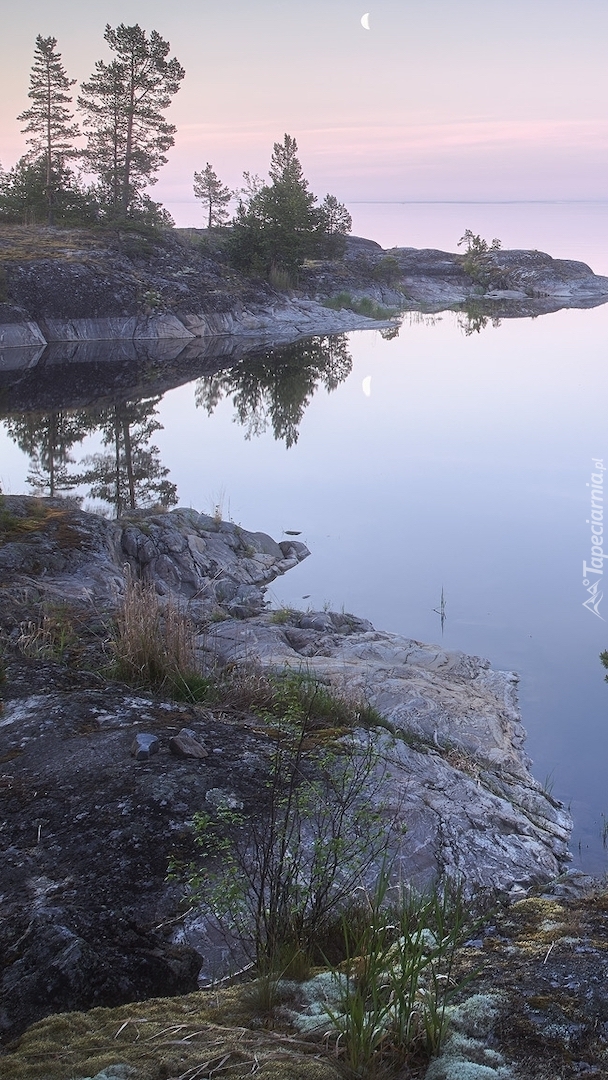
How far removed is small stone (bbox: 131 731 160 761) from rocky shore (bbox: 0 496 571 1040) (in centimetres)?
3

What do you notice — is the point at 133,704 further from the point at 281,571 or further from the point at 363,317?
the point at 363,317

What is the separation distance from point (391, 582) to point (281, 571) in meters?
1.77

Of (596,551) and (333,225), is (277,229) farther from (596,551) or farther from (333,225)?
(596,551)

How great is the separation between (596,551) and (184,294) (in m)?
30.3

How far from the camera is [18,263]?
34.8m

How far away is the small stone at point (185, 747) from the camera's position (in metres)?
5.00

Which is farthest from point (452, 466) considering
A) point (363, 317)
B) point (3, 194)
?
point (3, 194)

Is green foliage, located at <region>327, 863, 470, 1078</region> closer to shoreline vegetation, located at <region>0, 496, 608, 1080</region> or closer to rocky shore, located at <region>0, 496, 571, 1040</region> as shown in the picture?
shoreline vegetation, located at <region>0, 496, 608, 1080</region>

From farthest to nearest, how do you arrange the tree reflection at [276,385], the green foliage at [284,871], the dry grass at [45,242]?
the dry grass at [45,242] → the tree reflection at [276,385] → the green foliage at [284,871]

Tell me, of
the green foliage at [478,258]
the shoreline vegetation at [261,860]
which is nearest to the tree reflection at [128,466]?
the shoreline vegetation at [261,860]

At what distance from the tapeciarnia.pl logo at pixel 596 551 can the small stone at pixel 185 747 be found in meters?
7.58

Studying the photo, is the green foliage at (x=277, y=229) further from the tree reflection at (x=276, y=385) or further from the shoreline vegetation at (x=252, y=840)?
the shoreline vegetation at (x=252, y=840)

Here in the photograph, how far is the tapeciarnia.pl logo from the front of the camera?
1172 cm

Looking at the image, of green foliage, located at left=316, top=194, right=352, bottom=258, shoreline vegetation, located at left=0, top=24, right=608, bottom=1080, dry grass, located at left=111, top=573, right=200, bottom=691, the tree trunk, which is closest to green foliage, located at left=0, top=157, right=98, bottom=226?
the tree trunk
